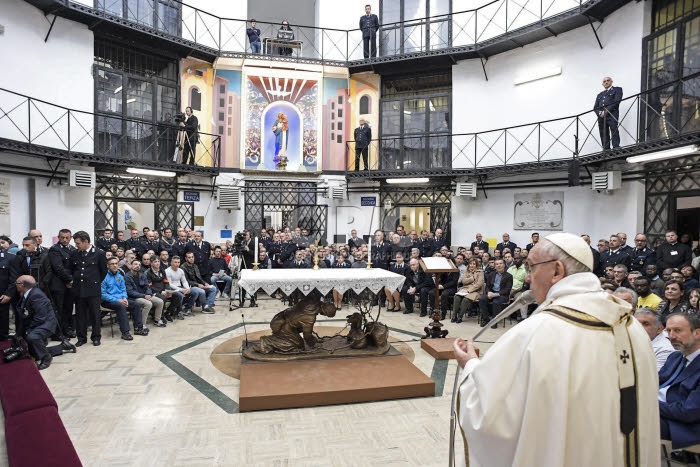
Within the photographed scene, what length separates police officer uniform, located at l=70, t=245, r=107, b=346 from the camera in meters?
6.84

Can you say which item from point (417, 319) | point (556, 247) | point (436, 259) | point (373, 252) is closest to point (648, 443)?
point (556, 247)

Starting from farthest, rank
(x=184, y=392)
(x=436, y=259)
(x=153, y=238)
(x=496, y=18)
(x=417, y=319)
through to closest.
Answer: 1. (x=496, y=18)
2. (x=153, y=238)
3. (x=417, y=319)
4. (x=436, y=259)
5. (x=184, y=392)

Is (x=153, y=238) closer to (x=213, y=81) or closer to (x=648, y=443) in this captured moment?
(x=213, y=81)

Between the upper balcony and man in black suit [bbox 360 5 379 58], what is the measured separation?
13.2 inches

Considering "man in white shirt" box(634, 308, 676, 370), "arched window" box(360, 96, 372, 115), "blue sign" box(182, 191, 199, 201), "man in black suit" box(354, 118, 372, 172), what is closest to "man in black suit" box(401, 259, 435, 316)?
"man in black suit" box(354, 118, 372, 172)

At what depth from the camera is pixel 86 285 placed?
6.86 m

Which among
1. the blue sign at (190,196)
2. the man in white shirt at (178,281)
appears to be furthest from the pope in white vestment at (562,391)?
the blue sign at (190,196)

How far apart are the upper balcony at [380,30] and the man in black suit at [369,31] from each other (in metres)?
0.33

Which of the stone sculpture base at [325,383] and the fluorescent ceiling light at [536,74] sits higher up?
the fluorescent ceiling light at [536,74]

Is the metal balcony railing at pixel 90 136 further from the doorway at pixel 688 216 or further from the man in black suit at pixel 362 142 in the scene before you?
the doorway at pixel 688 216

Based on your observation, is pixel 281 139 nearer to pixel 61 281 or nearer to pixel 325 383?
pixel 61 281

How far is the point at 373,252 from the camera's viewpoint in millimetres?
11430

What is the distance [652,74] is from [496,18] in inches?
211

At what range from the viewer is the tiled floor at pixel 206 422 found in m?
3.67
